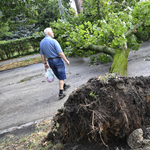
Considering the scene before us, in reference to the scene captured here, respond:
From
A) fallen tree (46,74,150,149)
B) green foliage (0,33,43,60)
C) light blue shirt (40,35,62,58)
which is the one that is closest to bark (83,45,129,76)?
light blue shirt (40,35,62,58)

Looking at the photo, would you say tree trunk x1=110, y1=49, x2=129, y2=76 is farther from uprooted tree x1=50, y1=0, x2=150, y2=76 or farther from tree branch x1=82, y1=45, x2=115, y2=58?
tree branch x1=82, y1=45, x2=115, y2=58

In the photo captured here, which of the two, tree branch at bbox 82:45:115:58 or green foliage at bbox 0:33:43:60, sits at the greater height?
green foliage at bbox 0:33:43:60

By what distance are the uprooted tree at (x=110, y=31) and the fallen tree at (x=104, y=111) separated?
6.47ft

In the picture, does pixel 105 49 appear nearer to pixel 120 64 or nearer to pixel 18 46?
pixel 120 64

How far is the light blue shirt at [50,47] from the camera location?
169 inches

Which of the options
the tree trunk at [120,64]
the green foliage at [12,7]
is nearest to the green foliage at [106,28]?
the tree trunk at [120,64]

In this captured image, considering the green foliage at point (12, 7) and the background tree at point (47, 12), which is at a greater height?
the background tree at point (47, 12)

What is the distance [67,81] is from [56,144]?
363 centimetres

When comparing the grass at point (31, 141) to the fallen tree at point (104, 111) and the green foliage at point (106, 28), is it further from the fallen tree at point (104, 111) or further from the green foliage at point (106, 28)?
the green foliage at point (106, 28)

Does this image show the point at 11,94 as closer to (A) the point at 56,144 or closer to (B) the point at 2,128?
(B) the point at 2,128

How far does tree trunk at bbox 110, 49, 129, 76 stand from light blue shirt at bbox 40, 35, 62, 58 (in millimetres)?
1633

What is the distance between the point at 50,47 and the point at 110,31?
2.75m

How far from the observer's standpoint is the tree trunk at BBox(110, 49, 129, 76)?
4.29 m

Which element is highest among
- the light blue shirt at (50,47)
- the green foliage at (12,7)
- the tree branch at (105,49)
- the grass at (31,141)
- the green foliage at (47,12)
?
the green foliage at (47,12)
